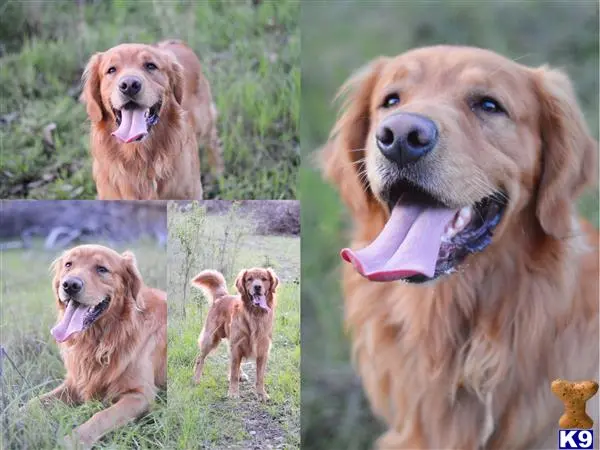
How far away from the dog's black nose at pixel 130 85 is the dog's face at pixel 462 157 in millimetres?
1172

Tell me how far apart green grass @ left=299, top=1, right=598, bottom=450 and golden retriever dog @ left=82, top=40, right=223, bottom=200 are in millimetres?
549

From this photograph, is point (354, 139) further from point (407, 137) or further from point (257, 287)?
point (257, 287)

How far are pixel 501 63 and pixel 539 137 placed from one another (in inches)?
14.7

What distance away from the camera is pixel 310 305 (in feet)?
14.3

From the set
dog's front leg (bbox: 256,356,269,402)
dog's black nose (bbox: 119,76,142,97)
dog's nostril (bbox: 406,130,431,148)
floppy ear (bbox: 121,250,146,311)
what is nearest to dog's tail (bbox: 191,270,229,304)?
floppy ear (bbox: 121,250,146,311)

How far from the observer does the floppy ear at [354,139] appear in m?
3.99

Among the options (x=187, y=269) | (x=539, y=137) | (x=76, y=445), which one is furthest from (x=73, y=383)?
(x=539, y=137)

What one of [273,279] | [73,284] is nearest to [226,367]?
[273,279]

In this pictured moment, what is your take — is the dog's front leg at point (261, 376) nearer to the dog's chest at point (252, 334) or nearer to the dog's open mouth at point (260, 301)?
the dog's chest at point (252, 334)

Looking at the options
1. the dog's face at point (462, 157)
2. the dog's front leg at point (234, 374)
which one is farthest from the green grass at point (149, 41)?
the dog's front leg at point (234, 374)

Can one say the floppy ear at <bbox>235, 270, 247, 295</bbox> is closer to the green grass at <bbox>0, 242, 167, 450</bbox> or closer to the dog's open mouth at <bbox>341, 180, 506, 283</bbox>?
the green grass at <bbox>0, 242, 167, 450</bbox>

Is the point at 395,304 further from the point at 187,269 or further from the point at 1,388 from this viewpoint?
the point at 1,388

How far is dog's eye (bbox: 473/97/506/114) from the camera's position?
3.59m

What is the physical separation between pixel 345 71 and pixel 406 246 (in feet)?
3.43
